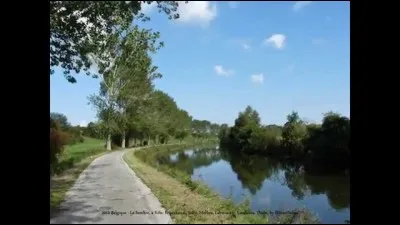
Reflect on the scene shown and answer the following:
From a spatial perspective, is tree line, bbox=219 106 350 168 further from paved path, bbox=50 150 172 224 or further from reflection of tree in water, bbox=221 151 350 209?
paved path, bbox=50 150 172 224

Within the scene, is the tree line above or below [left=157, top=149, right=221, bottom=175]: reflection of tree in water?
above

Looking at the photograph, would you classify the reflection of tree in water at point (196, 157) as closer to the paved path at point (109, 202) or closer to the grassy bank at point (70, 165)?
the grassy bank at point (70, 165)

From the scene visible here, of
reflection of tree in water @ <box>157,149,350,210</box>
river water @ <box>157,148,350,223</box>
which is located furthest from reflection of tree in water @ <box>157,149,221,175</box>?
river water @ <box>157,148,350,223</box>

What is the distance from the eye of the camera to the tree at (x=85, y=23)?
852 cm

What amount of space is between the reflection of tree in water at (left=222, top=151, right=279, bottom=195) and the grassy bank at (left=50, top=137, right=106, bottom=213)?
530cm

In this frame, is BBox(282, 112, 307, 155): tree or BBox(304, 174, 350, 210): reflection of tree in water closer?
BBox(282, 112, 307, 155): tree

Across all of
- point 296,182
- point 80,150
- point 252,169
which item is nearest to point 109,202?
point 296,182

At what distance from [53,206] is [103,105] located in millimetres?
3070

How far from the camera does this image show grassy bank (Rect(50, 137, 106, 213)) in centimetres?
892

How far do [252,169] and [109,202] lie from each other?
1125 centimetres
